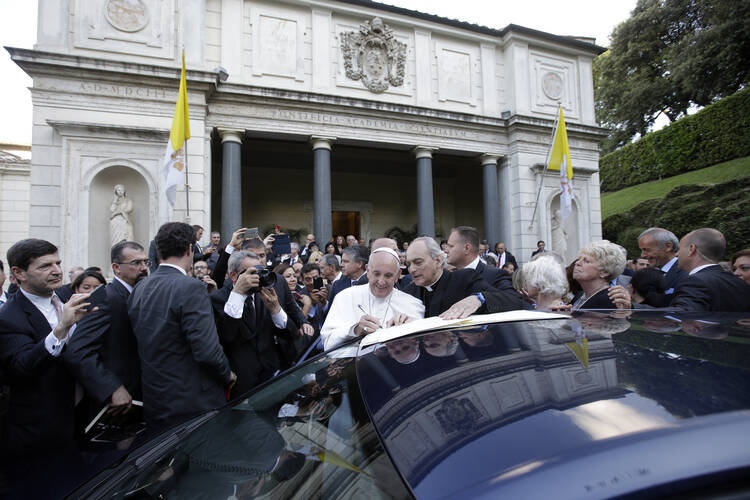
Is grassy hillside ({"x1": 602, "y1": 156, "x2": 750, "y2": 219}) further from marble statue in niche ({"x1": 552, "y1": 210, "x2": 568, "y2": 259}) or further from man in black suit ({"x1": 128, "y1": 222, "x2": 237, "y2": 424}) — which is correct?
man in black suit ({"x1": 128, "y1": 222, "x2": 237, "y2": 424})

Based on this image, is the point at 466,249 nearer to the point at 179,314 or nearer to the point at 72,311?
the point at 179,314

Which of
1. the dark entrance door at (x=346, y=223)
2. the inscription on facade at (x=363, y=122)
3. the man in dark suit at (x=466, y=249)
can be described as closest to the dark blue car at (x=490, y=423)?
the man in dark suit at (x=466, y=249)

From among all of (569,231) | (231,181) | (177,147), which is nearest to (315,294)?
(177,147)

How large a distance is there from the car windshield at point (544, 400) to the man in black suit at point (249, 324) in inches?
76.8

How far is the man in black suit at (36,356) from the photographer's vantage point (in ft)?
7.91

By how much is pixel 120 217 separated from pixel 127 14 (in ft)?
19.4

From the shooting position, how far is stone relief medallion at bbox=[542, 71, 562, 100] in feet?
54.6

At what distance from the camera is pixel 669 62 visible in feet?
79.5

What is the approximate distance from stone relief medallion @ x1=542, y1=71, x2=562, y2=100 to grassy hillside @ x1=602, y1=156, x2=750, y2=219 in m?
6.30

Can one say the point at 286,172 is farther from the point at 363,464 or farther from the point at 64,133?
the point at 363,464

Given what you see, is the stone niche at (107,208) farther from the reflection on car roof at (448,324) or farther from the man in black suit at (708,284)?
the man in black suit at (708,284)

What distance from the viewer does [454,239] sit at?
12.6 ft

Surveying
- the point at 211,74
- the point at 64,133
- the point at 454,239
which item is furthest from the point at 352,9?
the point at 454,239

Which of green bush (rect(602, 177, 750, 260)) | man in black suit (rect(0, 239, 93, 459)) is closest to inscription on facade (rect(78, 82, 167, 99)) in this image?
man in black suit (rect(0, 239, 93, 459))
